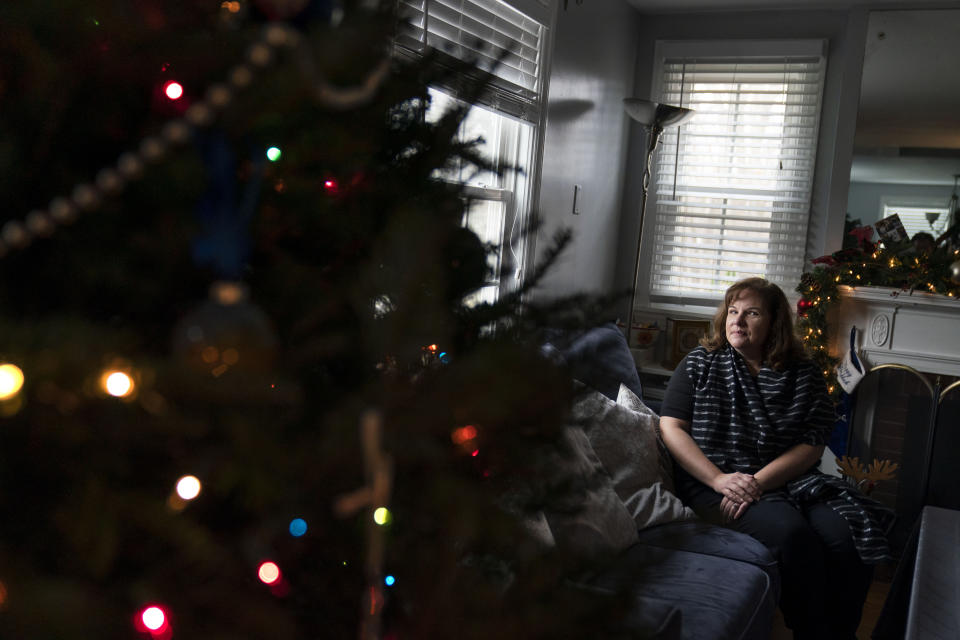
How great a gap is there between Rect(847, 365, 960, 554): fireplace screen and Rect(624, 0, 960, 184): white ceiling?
107cm

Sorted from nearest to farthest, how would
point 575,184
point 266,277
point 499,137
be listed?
1. point 266,277
2. point 499,137
3. point 575,184

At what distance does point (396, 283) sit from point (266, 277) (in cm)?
16

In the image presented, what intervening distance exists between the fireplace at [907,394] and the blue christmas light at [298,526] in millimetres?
3968

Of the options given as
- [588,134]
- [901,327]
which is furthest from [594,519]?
[901,327]

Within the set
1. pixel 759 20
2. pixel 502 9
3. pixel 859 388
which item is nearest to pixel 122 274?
pixel 502 9

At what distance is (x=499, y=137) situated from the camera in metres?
3.41

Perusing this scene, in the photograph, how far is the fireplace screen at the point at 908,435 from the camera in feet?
12.8

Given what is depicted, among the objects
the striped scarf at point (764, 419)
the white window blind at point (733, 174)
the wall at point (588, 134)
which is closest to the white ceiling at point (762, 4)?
the wall at point (588, 134)

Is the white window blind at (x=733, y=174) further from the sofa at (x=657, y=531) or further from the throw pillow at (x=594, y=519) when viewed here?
the throw pillow at (x=594, y=519)

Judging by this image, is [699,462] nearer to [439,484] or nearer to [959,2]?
[439,484]

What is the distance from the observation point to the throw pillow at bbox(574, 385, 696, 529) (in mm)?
2562

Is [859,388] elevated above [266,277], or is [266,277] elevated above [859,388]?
[266,277]

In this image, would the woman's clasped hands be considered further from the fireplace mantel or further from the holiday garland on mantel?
the fireplace mantel

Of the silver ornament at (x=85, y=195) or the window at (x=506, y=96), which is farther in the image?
the window at (x=506, y=96)
